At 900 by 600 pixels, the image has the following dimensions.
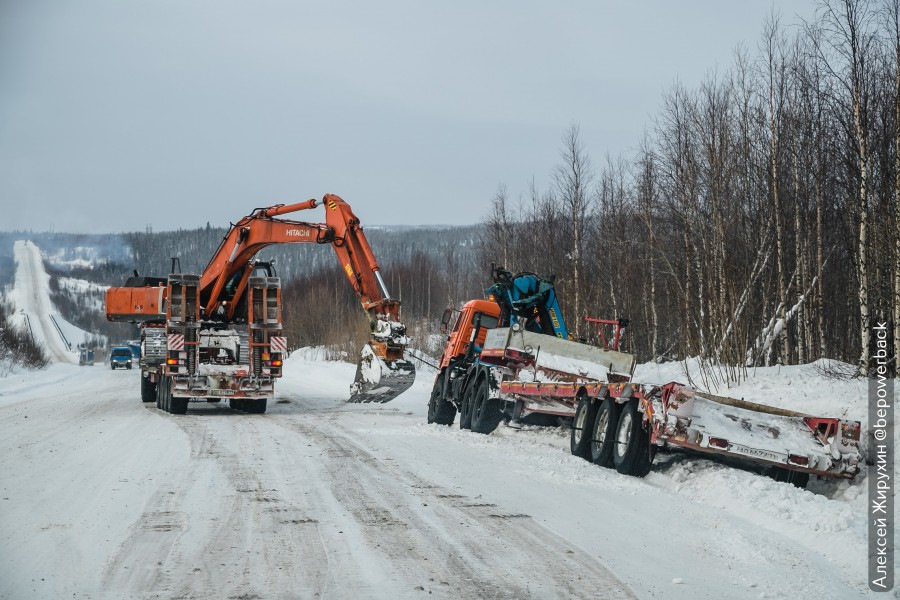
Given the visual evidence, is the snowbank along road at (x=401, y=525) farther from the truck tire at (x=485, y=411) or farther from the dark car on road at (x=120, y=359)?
the dark car on road at (x=120, y=359)

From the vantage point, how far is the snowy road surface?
19.4 ft

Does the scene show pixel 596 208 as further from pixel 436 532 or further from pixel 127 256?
pixel 127 256

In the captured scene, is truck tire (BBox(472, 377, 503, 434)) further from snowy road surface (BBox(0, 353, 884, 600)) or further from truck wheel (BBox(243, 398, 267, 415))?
truck wheel (BBox(243, 398, 267, 415))

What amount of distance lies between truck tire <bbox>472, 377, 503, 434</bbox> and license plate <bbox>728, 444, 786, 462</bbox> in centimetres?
636

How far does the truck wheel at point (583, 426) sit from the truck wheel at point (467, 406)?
4.18 metres

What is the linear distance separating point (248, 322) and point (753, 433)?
1344 cm

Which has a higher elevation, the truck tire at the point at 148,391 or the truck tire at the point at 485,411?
the truck tire at the point at 485,411

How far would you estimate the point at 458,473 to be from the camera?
1053 centimetres

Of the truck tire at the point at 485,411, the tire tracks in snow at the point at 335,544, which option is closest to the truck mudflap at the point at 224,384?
the truck tire at the point at 485,411

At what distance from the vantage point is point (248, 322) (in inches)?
808

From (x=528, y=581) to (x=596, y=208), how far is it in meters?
40.1

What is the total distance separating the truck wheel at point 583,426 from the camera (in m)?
11.9

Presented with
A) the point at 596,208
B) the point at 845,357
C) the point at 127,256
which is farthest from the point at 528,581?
the point at 127,256

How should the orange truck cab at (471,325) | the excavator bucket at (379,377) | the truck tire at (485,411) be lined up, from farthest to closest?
the excavator bucket at (379,377) < the orange truck cab at (471,325) < the truck tire at (485,411)
